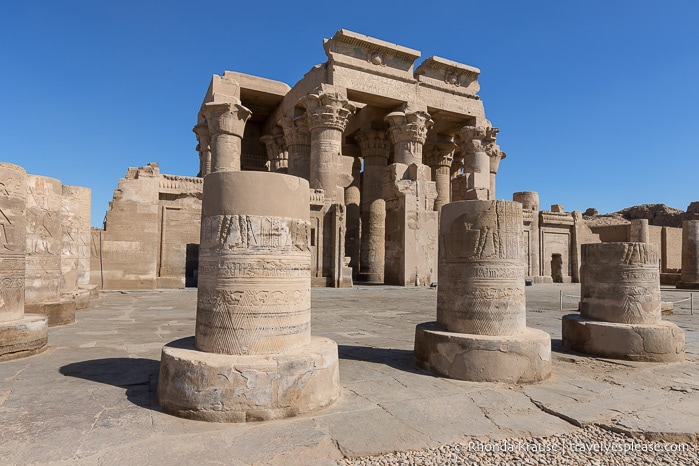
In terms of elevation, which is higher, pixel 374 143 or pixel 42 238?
pixel 374 143

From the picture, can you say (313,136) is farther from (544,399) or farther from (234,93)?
(544,399)

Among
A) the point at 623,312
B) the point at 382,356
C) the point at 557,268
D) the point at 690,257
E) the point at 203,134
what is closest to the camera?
the point at 382,356

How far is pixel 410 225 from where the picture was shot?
659 inches

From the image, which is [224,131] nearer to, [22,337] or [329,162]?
[329,162]

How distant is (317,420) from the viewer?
10.4ft

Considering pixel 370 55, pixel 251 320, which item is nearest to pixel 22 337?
pixel 251 320

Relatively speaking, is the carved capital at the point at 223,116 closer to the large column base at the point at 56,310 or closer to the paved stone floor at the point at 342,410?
the large column base at the point at 56,310

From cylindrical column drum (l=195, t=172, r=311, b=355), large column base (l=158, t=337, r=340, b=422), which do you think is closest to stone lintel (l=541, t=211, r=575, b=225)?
cylindrical column drum (l=195, t=172, r=311, b=355)

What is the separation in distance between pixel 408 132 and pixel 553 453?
16.6 metres

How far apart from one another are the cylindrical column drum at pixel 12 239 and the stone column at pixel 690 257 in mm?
22762

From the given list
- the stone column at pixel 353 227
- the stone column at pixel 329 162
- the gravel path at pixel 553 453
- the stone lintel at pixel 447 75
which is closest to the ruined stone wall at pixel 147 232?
the stone column at pixel 329 162

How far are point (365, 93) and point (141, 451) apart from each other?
1701cm

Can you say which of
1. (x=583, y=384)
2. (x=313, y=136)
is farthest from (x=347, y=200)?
(x=583, y=384)

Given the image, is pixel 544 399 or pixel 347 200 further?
pixel 347 200
